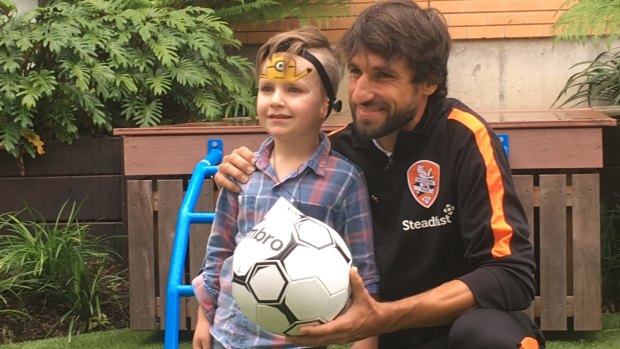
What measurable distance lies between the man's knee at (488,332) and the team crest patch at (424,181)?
0.36m

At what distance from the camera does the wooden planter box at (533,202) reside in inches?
182

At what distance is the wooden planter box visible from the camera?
4.63 metres

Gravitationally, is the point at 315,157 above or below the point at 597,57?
below

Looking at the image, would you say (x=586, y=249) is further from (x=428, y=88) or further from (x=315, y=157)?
(x=315, y=157)

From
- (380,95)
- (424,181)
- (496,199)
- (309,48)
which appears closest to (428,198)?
(424,181)

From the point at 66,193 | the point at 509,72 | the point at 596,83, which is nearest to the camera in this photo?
the point at 66,193

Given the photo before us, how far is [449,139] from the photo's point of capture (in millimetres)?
2898

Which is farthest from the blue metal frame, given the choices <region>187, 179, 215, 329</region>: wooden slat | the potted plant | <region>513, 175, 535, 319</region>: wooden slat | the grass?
the potted plant

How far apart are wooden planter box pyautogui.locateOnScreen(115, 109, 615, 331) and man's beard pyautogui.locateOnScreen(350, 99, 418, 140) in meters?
1.64

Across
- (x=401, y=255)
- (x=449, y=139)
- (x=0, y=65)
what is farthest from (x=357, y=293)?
(x=0, y=65)

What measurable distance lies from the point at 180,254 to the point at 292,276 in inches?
53.6

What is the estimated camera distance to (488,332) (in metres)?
2.67

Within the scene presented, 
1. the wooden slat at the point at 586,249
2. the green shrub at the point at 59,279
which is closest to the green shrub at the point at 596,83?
the wooden slat at the point at 586,249

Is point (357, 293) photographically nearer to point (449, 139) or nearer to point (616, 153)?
point (449, 139)
